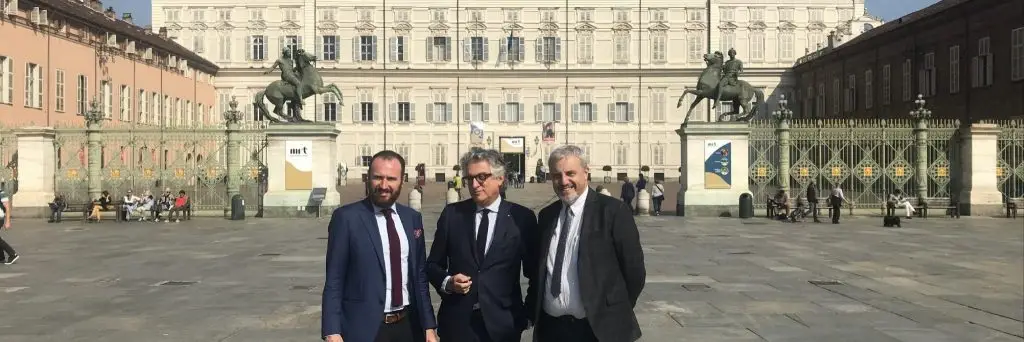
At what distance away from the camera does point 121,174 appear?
2623 cm

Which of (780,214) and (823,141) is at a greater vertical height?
(823,141)

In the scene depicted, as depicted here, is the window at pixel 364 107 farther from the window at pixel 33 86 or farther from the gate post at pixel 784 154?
the gate post at pixel 784 154

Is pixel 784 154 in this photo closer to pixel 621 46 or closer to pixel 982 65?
pixel 982 65

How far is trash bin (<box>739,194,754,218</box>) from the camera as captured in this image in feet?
80.8

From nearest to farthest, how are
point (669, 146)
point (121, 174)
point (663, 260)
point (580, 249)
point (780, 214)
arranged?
point (580, 249) < point (663, 260) < point (780, 214) < point (121, 174) < point (669, 146)

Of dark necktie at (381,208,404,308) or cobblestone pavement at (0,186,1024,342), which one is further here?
cobblestone pavement at (0,186,1024,342)

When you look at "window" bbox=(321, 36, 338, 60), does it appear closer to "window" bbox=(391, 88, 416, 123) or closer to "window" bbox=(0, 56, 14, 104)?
"window" bbox=(391, 88, 416, 123)

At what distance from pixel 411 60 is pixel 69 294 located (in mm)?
52110

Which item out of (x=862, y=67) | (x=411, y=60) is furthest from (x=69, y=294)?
(x=411, y=60)

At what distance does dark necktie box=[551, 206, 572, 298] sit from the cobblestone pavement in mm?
3602

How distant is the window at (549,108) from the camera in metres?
62.3

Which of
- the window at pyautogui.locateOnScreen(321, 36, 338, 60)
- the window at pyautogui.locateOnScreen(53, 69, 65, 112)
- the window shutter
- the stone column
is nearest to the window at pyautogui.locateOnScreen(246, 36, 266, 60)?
the window at pyautogui.locateOnScreen(321, 36, 338, 60)

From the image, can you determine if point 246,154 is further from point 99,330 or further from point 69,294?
point 99,330

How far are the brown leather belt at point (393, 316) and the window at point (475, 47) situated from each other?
2290 inches
